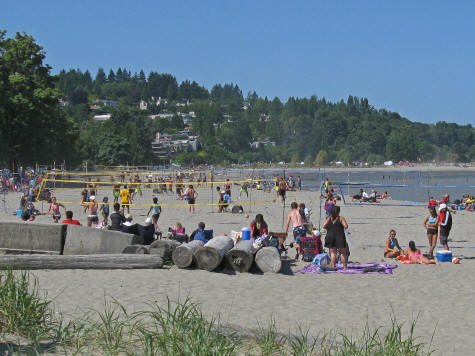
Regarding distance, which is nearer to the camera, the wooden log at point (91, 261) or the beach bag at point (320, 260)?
the wooden log at point (91, 261)

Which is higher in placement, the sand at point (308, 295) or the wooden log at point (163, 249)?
the wooden log at point (163, 249)

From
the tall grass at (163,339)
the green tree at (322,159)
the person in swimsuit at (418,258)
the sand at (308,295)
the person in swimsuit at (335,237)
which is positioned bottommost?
the sand at (308,295)

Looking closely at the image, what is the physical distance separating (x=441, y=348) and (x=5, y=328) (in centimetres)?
480

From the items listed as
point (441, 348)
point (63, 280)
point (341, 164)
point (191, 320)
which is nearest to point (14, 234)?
point (63, 280)

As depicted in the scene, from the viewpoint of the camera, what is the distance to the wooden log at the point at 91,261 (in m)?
11.2

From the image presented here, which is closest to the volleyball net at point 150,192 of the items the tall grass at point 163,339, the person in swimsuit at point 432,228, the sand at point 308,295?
the person in swimsuit at point 432,228

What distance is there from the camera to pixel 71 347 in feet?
19.7

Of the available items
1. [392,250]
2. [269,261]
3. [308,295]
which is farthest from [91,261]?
[392,250]

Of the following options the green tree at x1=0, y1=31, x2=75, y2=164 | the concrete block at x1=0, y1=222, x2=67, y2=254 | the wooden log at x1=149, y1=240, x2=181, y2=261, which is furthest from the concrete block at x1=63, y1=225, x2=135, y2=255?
Result: the green tree at x1=0, y1=31, x2=75, y2=164

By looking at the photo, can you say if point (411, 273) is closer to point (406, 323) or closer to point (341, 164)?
point (406, 323)

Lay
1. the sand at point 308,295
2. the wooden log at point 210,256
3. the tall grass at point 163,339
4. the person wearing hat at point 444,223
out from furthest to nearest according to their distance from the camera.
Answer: the person wearing hat at point 444,223 < the wooden log at point 210,256 < the sand at point 308,295 < the tall grass at point 163,339

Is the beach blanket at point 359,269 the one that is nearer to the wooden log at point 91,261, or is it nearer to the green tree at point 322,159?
the wooden log at point 91,261

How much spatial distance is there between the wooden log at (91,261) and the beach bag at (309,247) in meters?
3.14

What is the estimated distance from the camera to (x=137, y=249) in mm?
12125
